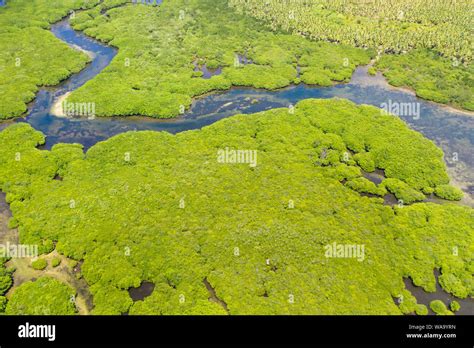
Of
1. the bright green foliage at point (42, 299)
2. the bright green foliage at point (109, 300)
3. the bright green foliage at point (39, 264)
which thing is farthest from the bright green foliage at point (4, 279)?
the bright green foliage at point (109, 300)

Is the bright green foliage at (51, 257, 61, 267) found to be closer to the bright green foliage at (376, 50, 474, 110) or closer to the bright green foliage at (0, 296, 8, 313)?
the bright green foliage at (0, 296, 8, 313)

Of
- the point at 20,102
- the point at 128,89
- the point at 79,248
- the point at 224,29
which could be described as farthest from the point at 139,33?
the point at 79,248

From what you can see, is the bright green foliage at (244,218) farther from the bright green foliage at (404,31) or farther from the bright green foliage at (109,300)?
the bright green foliage at (404,31)

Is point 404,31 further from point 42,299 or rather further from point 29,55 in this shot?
point 42,299

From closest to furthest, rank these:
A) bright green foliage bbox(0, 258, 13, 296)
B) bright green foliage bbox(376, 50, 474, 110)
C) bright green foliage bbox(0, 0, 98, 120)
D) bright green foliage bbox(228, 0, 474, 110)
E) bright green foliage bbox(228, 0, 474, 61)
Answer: bright green foliage bbox(0, 258, 13, 296) → bright green foliage bbox(0, 0, 98, 120) → bright green foliage bbox(376, 50, 474, 110) → bright green foliage bbox(228, 0, 474, 110) → bright green foliage bbox(228, 0, 474, 61)

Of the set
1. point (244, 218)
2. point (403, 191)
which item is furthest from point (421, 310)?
point (244, 218)

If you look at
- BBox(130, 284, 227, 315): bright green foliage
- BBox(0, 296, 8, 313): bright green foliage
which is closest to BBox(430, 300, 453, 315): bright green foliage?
BBox(130, 284, 227, 315): bright green foliage
